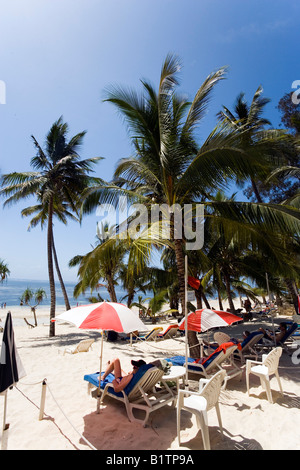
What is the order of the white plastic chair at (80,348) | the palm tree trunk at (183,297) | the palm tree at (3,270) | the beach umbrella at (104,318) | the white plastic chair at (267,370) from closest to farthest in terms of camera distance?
the beach umbrella at (104,318) < the white plastic chair at (267,370) < the palm tree trunk at (183,297) < the white plastic chair at (80,348) < the palm tree at (3,270)

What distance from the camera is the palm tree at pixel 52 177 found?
46.5ft

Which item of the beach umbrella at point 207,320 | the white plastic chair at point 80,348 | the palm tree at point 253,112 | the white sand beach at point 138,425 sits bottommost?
the white plastic chair at point 80,348

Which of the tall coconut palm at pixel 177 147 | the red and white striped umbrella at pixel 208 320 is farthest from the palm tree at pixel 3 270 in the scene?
the red and white striped umbrella at pixel 208 320

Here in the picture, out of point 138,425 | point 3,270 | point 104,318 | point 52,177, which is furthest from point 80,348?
point 3,270

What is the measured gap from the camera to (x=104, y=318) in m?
3.96

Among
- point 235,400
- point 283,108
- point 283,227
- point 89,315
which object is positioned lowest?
point 235,400

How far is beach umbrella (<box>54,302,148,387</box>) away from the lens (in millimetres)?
3834

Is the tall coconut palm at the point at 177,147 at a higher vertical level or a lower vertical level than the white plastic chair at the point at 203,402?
higher

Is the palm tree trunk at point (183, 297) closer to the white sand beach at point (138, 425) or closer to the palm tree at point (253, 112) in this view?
the white sand beach at point (138, 425)

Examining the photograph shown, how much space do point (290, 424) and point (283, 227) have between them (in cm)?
416

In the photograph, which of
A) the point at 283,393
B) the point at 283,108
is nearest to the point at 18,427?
the point at 283,393

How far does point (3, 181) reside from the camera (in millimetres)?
13633

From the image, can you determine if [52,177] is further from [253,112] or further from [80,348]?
[253,112]

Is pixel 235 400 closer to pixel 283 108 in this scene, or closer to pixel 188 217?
pixel 188 217
